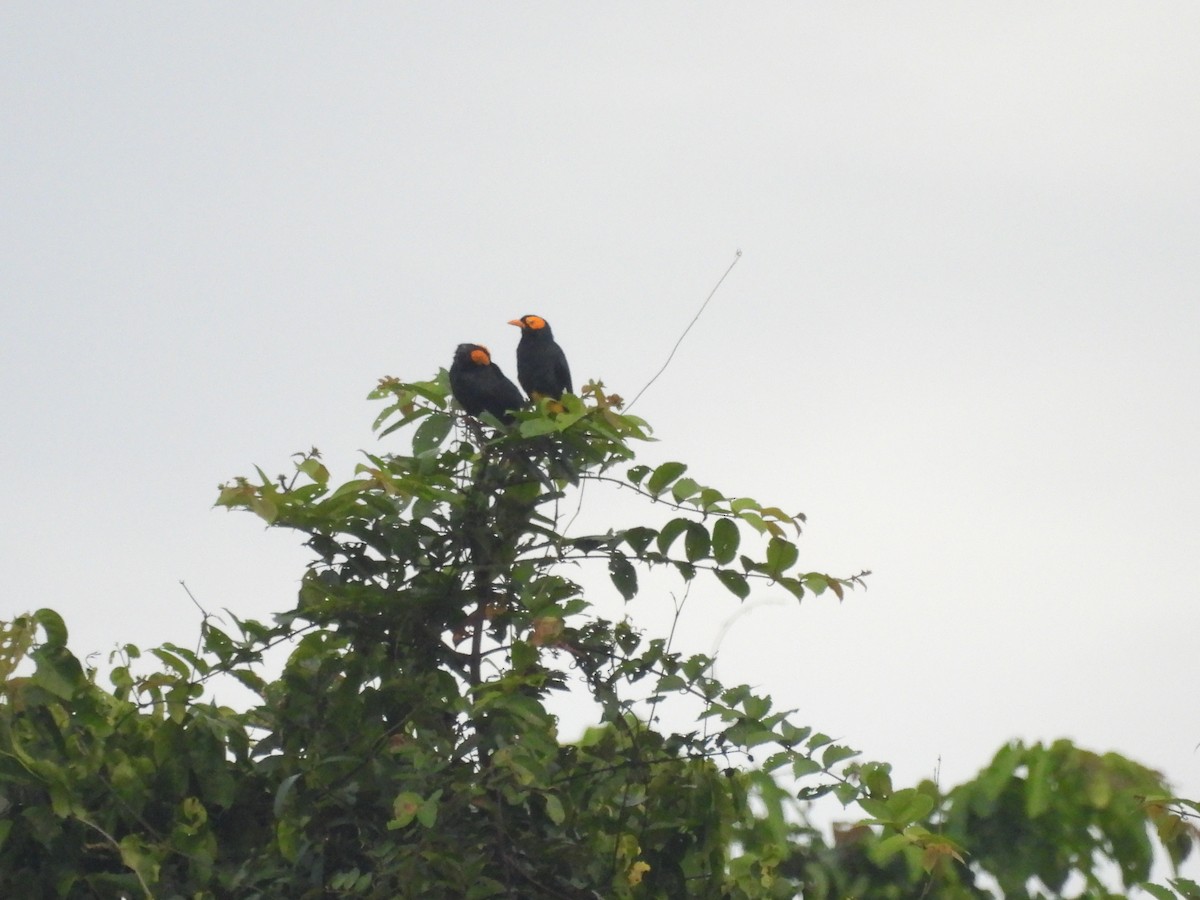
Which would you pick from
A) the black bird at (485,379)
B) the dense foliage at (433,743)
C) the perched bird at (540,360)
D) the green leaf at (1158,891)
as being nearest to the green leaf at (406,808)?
the dense foliage at (433,743)

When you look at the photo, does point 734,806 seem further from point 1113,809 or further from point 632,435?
point 1113,809

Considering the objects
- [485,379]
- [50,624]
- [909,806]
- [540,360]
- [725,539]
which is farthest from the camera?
[540,360]

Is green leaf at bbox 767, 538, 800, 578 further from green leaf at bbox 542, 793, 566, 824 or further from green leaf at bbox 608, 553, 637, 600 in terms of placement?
green leaf at bbox 542, 793, 566, 824

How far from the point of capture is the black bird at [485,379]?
4.95m

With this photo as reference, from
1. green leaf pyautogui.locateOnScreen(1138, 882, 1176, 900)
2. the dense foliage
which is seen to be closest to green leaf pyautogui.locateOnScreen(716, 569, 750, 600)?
the dense foliage

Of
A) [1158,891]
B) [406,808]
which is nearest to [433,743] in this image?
[406,808]

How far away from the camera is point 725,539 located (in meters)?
2.97

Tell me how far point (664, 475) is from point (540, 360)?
3240 mm

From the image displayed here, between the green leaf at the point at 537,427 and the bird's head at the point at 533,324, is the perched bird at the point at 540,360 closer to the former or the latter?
the bird's head at the point at 533,324

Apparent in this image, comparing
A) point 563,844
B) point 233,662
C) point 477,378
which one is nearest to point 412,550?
point 233,662

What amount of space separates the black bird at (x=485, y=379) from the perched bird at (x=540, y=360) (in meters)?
0.91

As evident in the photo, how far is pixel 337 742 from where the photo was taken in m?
2.97

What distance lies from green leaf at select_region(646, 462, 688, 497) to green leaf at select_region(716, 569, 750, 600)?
0.65 ft

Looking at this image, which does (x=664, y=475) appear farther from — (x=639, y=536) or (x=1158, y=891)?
(x=1158, y=891)
